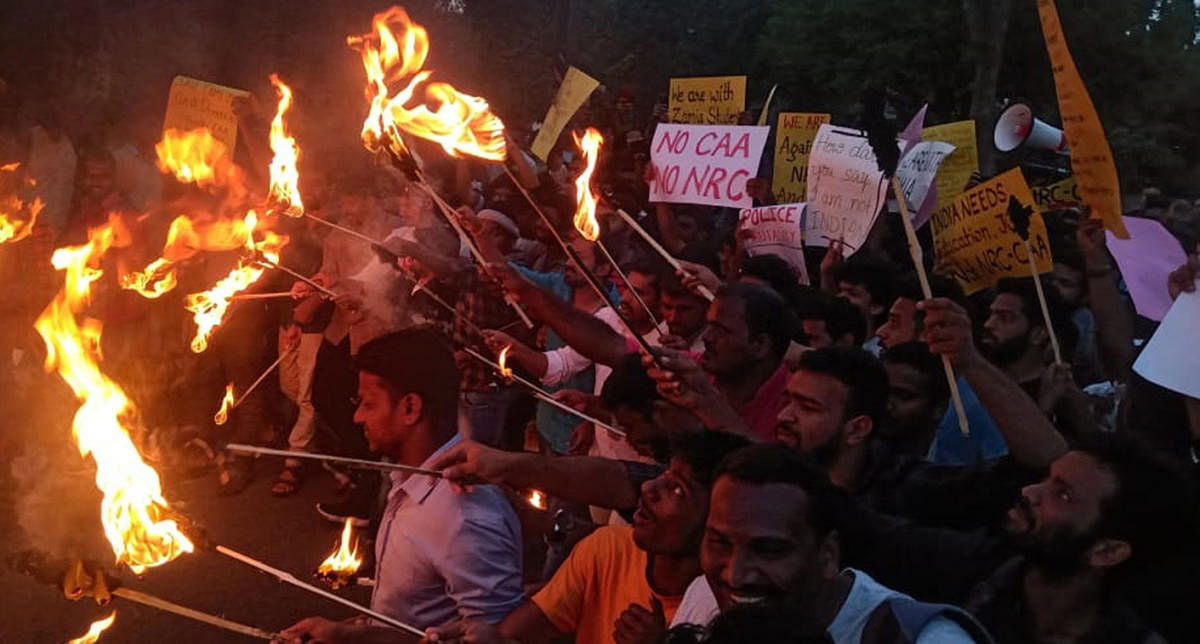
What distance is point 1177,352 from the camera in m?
5.00

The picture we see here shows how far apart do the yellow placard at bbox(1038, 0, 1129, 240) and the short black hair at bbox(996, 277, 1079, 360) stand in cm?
47

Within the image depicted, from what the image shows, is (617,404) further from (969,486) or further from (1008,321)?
(1008,321)

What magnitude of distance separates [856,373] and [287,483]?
5511mm

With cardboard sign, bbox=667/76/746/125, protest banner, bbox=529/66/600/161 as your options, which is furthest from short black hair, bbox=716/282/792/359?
cardboard sign, bbox=667/76/746/125

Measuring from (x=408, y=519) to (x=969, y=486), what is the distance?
5.86ft

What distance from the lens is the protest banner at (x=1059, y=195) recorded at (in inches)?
307

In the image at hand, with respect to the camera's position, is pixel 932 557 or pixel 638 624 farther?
pixel 932 557

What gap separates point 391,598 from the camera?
12.2ft

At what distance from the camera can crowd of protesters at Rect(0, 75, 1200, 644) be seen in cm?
A: 307

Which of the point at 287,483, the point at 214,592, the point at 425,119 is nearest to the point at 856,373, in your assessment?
the point at 425,119

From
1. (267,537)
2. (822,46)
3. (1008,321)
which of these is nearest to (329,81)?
(267,537)

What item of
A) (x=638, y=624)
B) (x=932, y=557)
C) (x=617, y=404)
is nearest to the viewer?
(x=638, y=624)

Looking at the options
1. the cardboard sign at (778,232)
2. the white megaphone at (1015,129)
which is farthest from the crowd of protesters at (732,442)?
the white megaphone at (1015,129)

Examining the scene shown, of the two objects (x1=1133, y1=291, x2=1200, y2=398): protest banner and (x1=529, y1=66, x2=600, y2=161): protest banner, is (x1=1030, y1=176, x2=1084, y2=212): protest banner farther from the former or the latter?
(x1=529, y1=66, x2=600, y2=161): protest banner
